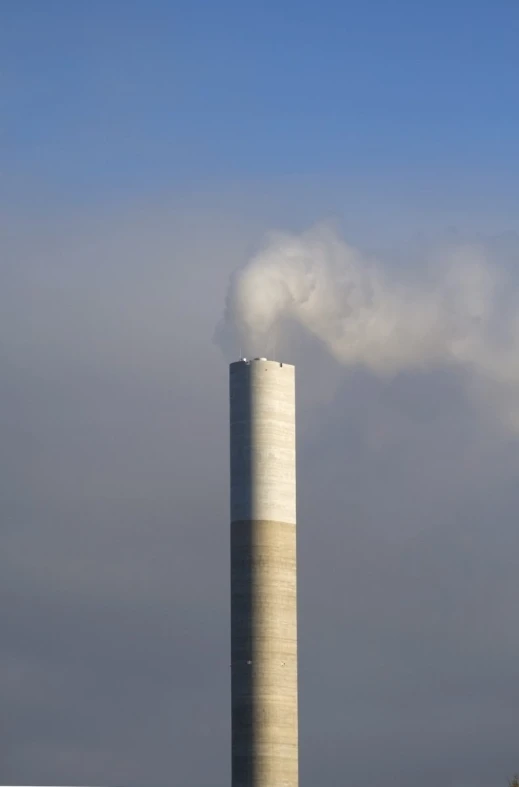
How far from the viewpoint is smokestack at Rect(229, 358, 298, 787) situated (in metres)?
82.2

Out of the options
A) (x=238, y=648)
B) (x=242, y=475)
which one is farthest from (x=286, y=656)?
(x=242, y=475)

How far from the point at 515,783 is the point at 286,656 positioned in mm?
12157

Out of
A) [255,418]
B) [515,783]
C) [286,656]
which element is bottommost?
[515,783]

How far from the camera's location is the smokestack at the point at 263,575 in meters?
82.2

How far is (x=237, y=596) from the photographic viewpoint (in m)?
83.8

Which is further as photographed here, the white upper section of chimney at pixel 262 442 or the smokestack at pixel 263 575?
the white upper section of chimney at pixel 262 442

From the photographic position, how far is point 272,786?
8231cm

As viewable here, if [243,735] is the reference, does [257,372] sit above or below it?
above

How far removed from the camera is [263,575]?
8356 cm

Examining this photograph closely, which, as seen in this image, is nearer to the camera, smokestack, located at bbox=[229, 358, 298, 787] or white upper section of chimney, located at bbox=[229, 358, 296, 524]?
smokestack, located at bbox=[229, 358, 298, 787]

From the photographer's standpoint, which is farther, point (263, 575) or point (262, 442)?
point (262, 442)

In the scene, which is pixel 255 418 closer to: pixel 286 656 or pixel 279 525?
pixel 279 525

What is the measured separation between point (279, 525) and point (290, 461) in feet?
10.3

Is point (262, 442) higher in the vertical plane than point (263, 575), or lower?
higher
